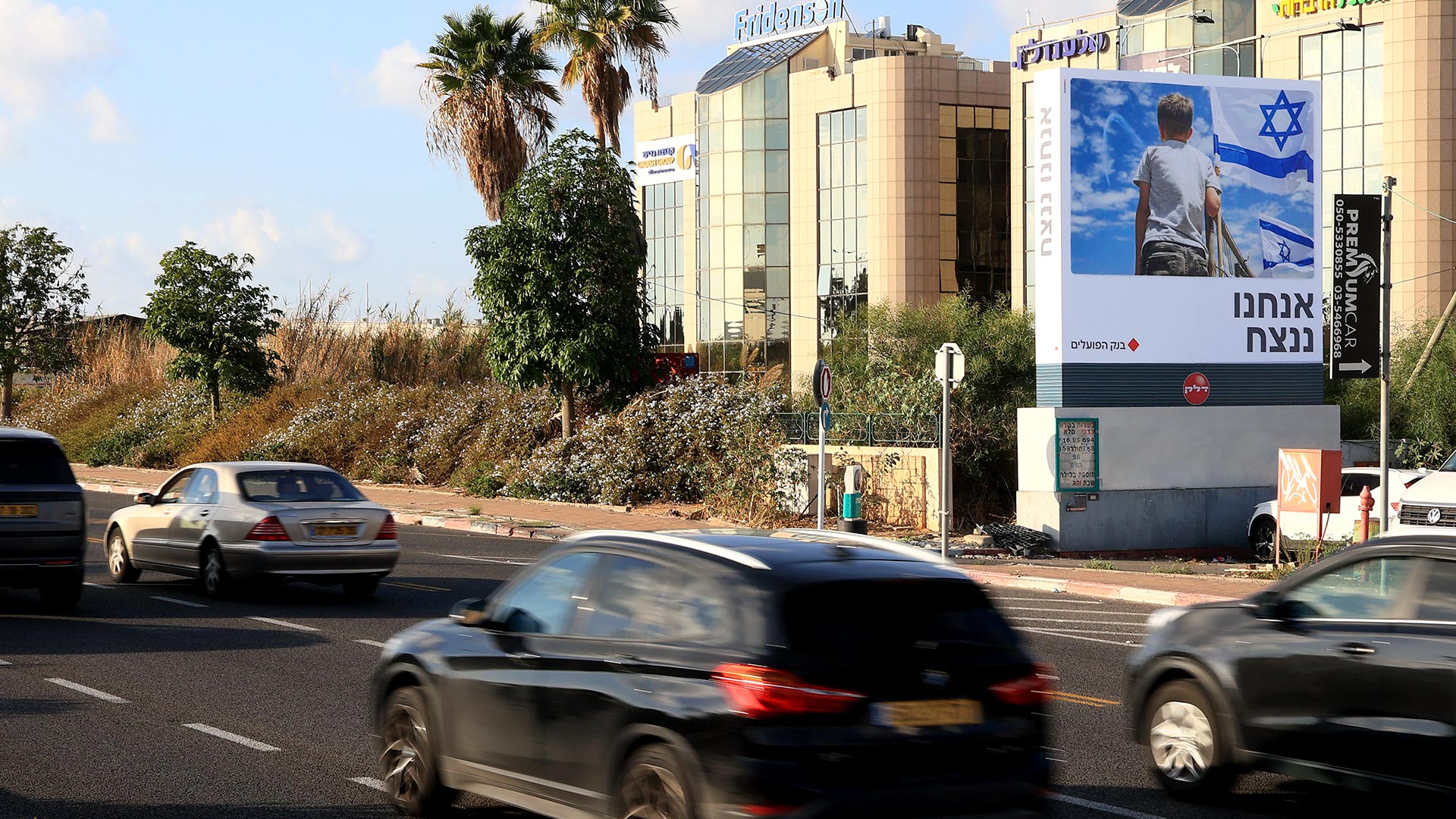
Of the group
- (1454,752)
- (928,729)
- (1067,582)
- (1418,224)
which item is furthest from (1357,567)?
(1418,224)

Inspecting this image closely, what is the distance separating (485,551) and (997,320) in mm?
15346

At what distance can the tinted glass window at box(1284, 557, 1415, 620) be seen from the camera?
24.4 feet

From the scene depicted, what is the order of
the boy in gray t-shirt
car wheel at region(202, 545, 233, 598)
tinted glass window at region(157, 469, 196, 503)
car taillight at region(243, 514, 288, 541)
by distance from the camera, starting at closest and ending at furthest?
car taillight at region(243, 514, 288, 541)
car wheel at region(202, 545, 233, 598)
tinted glass window at region(157, 469, 196, 503)
the boy in gray t-shirt

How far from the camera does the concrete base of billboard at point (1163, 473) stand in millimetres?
24375

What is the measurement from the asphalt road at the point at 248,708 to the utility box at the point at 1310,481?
3557mm

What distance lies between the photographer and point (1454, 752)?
22.5 ft

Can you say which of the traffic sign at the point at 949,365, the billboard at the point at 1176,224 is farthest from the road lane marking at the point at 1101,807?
the billboard at the point at 1176,224

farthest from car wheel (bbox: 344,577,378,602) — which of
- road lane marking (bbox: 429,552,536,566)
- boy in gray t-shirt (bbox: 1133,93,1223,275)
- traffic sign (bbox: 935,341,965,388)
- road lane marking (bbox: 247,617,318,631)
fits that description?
boy in gray t-shirt (bbox: 1133,93,1223,275)

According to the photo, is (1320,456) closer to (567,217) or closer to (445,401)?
(567,217)

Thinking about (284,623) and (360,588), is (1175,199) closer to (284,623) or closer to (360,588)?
(360,588)

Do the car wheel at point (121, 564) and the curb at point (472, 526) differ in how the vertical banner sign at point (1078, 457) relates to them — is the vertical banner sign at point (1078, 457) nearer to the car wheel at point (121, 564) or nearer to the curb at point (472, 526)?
the curb at point (472, 526)

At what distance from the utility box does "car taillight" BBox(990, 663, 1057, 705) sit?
48.8 ft

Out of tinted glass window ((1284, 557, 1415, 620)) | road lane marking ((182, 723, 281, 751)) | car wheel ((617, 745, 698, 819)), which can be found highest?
tinted glass window ((1284, 557, 1415, 620))

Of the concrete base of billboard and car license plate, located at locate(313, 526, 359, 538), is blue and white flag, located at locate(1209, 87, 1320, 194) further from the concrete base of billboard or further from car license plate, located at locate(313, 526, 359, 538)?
car license plate, located at locate(313, 526, 359, 538)
